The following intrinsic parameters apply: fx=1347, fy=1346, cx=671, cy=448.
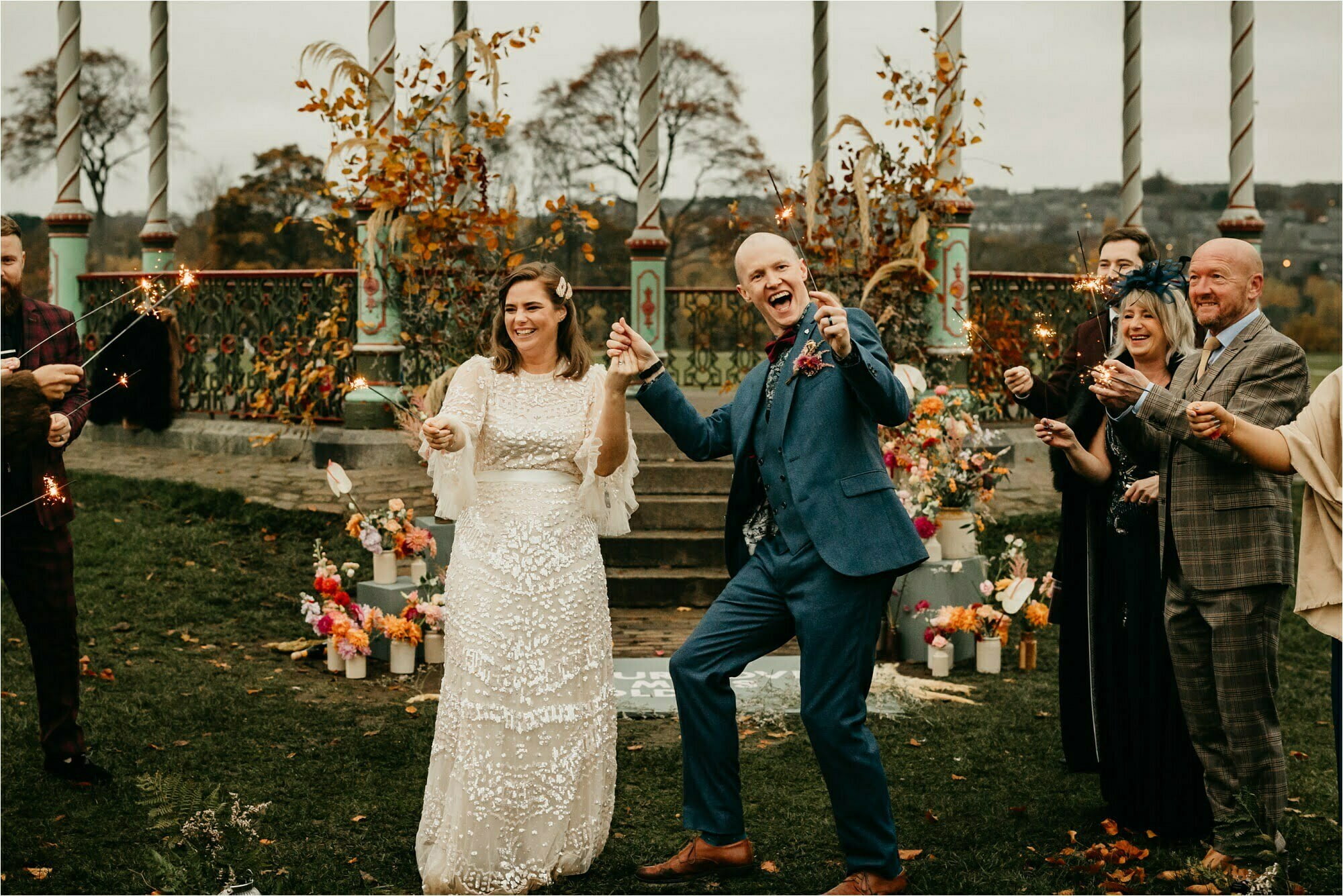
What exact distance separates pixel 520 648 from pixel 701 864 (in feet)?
3.03

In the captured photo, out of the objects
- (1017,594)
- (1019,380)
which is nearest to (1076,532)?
(1019,380)

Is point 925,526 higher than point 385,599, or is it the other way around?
point 925,526

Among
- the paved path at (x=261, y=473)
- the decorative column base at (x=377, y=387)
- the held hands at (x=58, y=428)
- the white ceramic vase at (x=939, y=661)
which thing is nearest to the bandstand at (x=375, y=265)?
the decorative column base at (x=377, y=387)

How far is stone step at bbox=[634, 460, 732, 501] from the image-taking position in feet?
31.6

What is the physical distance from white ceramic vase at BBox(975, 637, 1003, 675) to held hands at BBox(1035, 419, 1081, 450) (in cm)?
290

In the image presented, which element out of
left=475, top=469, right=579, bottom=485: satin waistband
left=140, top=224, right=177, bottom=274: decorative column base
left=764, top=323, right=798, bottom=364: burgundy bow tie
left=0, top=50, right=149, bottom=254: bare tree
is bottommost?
left=475, top=469, right=579, bottom=485: satin waistband

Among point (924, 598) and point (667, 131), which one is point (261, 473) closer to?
point (924, 598)

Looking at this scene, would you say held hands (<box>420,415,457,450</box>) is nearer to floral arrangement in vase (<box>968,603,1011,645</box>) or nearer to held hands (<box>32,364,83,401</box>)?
held hands (<box>32,364,83,401</box>)

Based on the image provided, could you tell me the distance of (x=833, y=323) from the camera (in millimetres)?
3965

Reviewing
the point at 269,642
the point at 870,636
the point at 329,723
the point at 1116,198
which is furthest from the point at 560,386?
the point at 1116,198

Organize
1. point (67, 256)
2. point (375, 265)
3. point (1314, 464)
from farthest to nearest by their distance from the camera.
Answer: point (67, 256), point (375, 265), point (1314, 464)

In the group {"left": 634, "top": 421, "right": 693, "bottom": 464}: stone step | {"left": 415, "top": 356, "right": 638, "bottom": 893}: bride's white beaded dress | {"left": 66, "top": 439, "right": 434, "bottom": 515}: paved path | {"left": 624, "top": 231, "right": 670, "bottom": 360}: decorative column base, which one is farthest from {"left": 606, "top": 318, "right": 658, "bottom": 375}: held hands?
{"left": 624, "top": 231, "right": 670, "bottom": 360}: decorative column base

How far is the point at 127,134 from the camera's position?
2584 centimetres

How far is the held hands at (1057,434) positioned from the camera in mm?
4699
